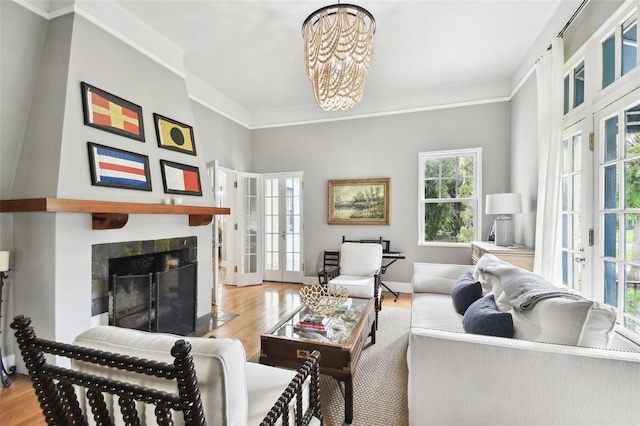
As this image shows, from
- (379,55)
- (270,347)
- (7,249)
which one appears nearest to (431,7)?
(379,55)

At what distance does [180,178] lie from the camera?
10.8 feet

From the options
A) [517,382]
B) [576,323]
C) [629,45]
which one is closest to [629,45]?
[629,45]

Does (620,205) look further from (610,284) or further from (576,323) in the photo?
(576,323)

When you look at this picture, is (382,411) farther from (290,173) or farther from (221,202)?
(221,202)

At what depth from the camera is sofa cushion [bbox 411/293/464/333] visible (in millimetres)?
2171

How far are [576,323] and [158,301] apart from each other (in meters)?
3.28

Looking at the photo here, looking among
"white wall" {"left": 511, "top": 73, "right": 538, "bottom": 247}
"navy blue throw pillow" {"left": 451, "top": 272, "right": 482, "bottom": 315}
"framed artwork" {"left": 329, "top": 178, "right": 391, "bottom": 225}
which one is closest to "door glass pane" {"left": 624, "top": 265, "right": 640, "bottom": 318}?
"navy blue throw pillow" {"left": 451, "top": 272, "right": 482, "bottom": 315}

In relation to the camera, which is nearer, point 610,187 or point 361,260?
point 610,187

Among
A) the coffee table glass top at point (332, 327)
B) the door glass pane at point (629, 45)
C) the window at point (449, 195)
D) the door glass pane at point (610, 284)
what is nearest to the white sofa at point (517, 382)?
the coffee table glass top at point (332, 327)

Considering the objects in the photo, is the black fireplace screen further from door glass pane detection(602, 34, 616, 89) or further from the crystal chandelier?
door glass pane detection(602, 34, 616, 89)

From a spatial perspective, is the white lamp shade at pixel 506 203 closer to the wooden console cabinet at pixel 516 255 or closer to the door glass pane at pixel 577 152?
the wooden console cabinet at pixel 516 255

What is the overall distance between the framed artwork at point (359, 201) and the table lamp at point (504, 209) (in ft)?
5.43

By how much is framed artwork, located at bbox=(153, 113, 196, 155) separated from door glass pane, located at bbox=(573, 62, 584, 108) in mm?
4011

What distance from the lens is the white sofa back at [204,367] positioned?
0.78 meters
